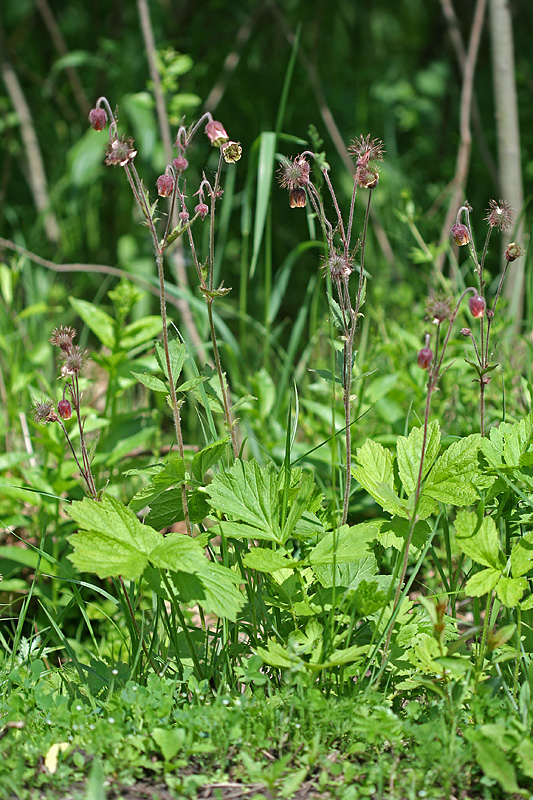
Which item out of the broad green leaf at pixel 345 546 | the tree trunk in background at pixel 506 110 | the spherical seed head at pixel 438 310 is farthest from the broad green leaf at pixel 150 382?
the tree trunk in background at pixel 506 110

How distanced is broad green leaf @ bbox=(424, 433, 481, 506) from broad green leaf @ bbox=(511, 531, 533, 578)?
0.11 metres

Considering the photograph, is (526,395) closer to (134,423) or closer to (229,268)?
(134,423)

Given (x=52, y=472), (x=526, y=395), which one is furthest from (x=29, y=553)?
(x=526, y=395)

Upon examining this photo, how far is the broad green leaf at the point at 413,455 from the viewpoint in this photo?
4.56 feet

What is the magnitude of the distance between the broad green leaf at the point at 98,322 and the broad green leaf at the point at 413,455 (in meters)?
0.93

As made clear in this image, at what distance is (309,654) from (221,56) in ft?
11.7

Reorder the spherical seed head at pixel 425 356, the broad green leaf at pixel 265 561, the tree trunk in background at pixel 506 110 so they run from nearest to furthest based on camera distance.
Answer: the spherical seed head at pixel 425 356 → the broad green leaf at pixel 265 561 → the tree trunk in background at pixel 506 110

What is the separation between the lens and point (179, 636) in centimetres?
142

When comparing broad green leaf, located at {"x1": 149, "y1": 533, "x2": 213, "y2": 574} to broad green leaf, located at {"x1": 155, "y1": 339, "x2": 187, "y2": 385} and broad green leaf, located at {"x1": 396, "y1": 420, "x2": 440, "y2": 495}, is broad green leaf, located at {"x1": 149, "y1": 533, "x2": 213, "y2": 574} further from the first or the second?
broad green leaf, located at {"x1": 396, "y1": 420, "x2": 440, "y2": 495}

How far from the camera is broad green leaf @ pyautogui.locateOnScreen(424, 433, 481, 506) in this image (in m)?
1.35

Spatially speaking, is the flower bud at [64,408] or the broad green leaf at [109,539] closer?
the broad green leaf at [109,539]

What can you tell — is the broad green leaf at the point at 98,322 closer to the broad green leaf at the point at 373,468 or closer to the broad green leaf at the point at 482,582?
the broad green leaf at the point at 373,468

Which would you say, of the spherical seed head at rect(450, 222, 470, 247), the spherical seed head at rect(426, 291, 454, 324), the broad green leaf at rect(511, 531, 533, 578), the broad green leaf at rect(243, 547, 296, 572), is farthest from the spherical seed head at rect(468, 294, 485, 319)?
the broad green leaf at rect(243, 547, 296, 572)

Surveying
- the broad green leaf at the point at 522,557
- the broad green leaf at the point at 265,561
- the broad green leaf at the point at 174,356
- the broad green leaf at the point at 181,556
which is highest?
the broad green leaf at the point at 174,356
